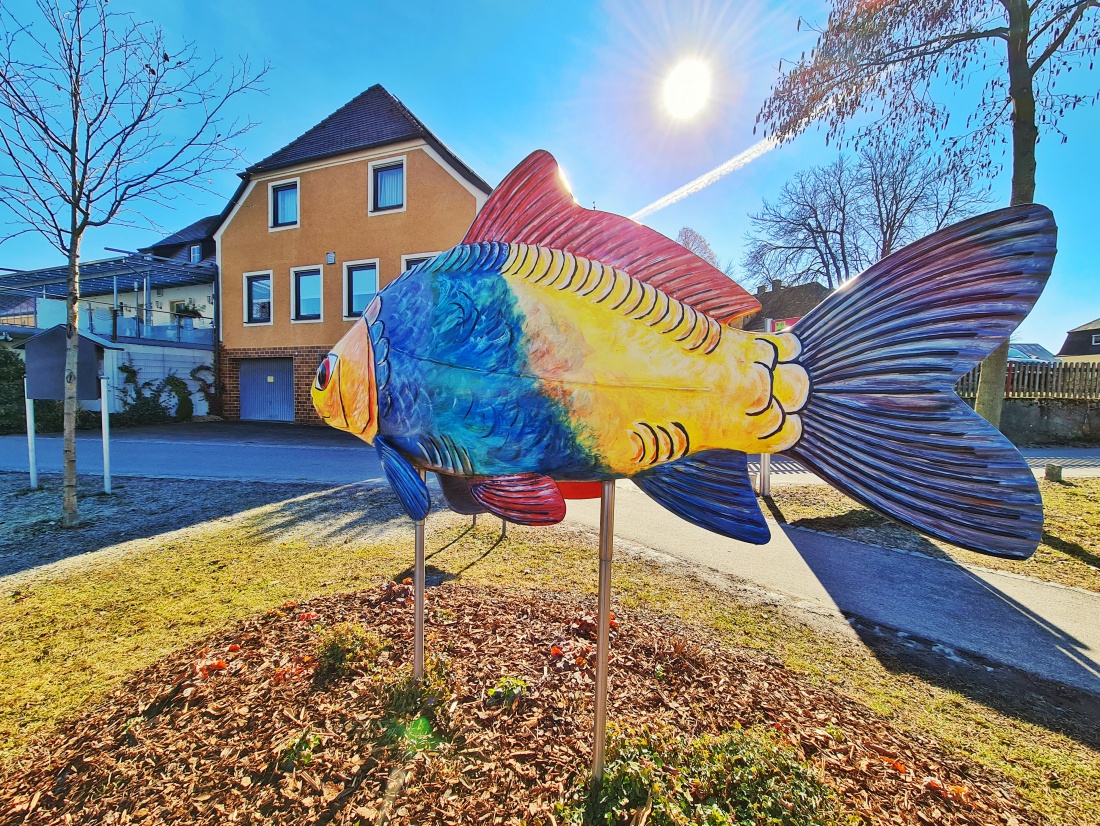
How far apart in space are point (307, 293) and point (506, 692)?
45.7ft

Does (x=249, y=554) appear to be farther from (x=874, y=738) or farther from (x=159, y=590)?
(x=874, y=738)

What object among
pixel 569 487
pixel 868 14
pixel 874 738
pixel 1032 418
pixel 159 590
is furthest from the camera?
pixel 1032 418

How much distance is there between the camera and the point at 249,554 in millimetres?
4215

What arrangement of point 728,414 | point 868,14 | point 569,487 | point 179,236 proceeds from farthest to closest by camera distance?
point 179,236
point 868,14
point 569,487
point 728,414

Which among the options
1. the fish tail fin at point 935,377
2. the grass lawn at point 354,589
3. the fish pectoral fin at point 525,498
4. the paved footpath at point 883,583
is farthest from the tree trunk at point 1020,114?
the fish pectoral fin at point 525,498

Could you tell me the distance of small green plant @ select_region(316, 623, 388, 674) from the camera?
2.31 m

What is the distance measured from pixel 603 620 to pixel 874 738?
1.37 metres

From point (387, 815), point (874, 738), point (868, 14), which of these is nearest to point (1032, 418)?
point (868, 14)

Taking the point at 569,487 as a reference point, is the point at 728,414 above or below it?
above

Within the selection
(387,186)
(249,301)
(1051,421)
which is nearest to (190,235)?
(249,301)

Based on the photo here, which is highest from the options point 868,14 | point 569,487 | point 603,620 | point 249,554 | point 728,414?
point 868,14

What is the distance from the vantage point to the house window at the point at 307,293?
13.3 m

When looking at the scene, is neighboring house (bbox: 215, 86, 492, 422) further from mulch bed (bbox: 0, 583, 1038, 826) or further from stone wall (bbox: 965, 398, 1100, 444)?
stone wall (bbox: 965, 398, 1100, 444)

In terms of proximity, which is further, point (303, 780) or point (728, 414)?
point (303, 780)
